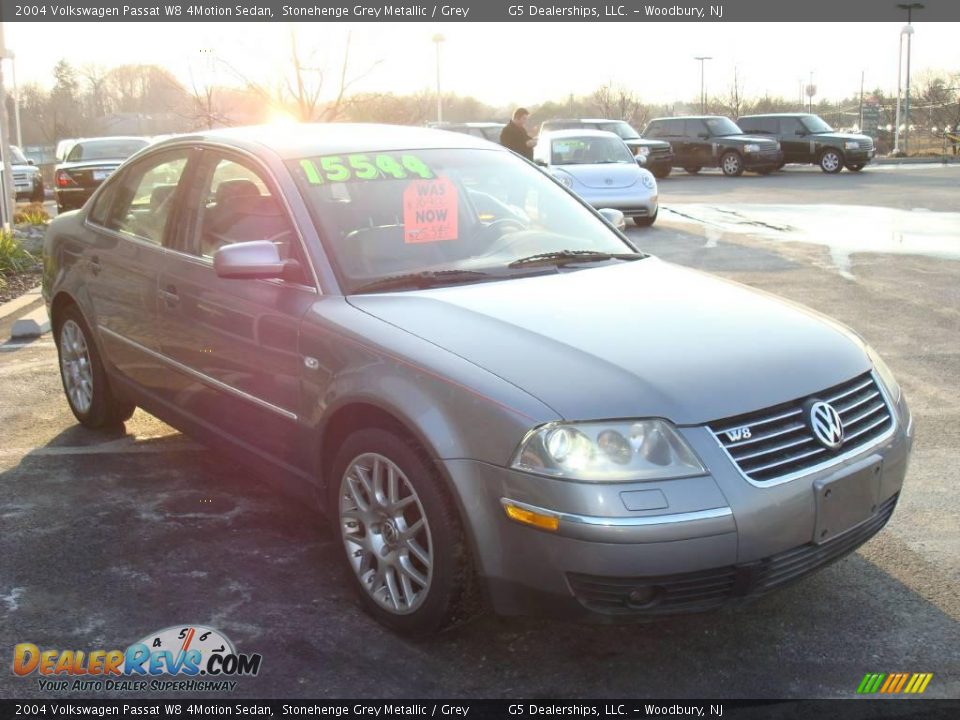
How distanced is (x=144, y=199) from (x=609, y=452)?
3.17m

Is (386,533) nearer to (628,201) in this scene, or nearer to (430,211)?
(430,211)

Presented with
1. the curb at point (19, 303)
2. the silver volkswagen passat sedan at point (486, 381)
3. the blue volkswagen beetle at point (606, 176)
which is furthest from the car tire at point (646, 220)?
the silver volkswagen passat sedan at point (486, 381)

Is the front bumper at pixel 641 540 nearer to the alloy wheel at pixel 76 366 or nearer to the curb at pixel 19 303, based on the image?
the alloy wheel at pixel 76 366

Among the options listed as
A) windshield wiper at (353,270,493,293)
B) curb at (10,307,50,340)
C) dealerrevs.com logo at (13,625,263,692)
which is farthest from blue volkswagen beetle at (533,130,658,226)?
dealerrevs.com logo at (13,625,263,692)

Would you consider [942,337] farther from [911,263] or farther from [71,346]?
[71,346]

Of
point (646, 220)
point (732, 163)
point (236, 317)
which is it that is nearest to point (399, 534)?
point (236, 317)

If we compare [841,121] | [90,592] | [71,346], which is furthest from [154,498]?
[841,121]

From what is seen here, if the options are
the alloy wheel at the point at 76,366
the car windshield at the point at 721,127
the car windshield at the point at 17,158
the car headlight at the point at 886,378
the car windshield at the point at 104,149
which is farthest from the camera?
the car windshield at the point at 721,127

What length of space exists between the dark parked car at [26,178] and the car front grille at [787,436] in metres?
22.7

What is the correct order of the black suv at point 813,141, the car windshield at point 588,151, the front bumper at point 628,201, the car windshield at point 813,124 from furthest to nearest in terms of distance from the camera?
the car windshield at point 813,124 → the black suv at point 813,141 → the car windshield at point 588,151 → the front bumper at point 628,201

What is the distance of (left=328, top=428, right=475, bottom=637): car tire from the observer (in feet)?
10.4

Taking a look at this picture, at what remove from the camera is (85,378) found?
18.8 ft

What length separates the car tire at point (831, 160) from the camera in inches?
1112

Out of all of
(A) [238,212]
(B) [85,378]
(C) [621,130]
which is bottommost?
(B) [85,378]
